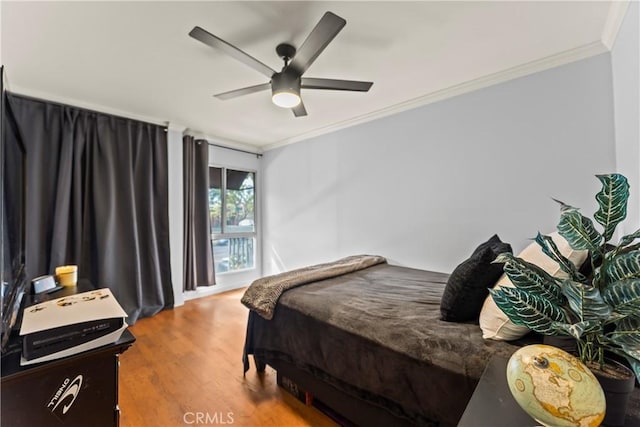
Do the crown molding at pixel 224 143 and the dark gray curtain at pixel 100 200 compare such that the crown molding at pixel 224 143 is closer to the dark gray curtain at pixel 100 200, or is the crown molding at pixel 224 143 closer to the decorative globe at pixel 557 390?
the dark gray curtain at pixel 100 200

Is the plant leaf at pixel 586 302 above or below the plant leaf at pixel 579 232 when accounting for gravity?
below

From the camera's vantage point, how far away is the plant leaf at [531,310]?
0.70 m

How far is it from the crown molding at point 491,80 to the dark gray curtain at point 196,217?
1.88 metres

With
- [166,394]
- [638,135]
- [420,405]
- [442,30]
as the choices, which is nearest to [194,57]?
[442,30]

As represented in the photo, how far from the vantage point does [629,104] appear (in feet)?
5.17

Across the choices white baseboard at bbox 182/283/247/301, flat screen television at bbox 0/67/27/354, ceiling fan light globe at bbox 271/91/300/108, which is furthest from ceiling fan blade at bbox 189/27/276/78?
white baseboard at bbox 182/283/247/301

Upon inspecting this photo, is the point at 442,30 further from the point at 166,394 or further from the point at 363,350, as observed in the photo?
the point at 166,394

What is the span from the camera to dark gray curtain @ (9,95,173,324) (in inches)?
99.4

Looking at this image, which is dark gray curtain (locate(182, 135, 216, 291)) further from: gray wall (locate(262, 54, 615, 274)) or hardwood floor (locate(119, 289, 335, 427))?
gray wall (locate(262, 54, 615, 274))

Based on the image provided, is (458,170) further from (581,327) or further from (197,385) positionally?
(197,385)

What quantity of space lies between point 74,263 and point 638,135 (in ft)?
14.5

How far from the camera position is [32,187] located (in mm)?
2488

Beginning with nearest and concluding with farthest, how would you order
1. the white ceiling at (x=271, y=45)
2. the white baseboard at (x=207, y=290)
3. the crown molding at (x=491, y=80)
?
the white ceiling at (x=271, y=45) → the crown molding at (x=491, y=80) → the white baseboard at (x=207, y=290)

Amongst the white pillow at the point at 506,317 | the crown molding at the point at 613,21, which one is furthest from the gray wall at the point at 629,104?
the white pillow at the point at 506,317
